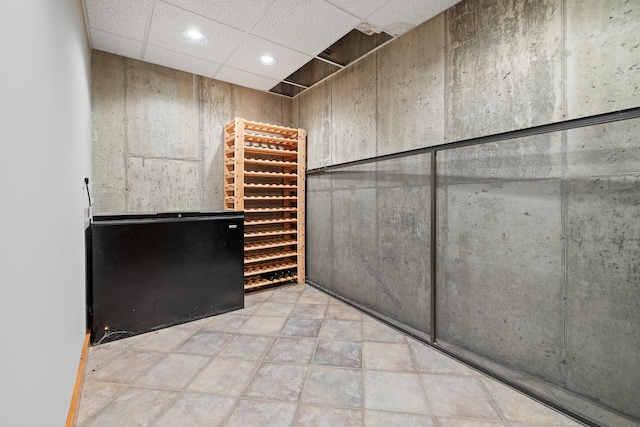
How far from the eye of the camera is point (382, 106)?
3123mm

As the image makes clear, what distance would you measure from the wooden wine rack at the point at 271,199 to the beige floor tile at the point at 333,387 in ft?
6.60

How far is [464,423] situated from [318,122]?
12.5 ft

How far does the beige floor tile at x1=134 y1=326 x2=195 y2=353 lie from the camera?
2463 millimetres

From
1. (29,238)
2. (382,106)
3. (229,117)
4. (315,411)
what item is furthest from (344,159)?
(29,238)

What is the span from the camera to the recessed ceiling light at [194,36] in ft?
9.36

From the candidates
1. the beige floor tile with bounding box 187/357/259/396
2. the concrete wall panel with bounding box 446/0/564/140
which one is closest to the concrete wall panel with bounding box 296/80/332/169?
the concrete wall panel with bounding box 446/0/564/140

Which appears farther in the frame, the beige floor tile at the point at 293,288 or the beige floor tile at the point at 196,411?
the beige floor tile at the point at 293,288

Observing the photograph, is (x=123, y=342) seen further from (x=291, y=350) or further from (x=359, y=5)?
(x=359, y=5)

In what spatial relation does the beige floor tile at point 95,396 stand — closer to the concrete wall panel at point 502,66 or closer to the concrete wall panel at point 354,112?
the concrete wall panel at point 354,112

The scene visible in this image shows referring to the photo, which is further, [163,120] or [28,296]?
[163,120]

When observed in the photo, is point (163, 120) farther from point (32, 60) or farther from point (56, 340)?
point (56, 340)

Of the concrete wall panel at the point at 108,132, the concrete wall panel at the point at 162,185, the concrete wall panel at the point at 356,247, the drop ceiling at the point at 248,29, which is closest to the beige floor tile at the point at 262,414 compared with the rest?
the concrete wall panel at the point at 356,247

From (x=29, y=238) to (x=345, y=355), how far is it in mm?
2207

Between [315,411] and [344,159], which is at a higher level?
[344,159]
